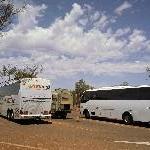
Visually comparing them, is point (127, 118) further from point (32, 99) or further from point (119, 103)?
point (32, 99)

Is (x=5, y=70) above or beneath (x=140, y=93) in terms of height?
above

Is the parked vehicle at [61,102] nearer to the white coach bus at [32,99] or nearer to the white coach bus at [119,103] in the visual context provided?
the white coach bus at [119,103]

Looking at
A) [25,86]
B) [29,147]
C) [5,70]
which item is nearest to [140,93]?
[25,86]

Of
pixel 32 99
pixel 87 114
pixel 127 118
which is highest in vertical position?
pixel 32 99

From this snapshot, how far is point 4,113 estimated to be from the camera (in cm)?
3609

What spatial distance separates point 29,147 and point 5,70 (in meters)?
→ 57.6

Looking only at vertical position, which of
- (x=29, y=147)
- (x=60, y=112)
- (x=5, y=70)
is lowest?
(x=29, y=147)

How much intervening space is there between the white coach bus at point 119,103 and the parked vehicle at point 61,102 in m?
2.62

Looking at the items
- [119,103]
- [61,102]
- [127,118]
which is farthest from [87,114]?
[127,118]

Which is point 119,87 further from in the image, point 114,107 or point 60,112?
point 60,112

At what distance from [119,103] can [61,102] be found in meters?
6.24

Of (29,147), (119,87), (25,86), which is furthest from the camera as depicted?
(119,87)

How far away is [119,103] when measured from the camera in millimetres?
34156

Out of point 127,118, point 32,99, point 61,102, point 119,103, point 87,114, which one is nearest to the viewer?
point 32,99
